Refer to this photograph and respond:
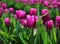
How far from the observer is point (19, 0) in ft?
18.9

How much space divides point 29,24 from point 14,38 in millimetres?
296

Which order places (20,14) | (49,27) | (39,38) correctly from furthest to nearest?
1. (20,14)
2. (49,27)
3. (39,38)

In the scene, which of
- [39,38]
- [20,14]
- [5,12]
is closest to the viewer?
[39,38]

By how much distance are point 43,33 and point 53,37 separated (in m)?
0.20

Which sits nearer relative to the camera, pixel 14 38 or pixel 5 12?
pixel 14 38

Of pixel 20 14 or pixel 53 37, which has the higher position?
pixel 20 14

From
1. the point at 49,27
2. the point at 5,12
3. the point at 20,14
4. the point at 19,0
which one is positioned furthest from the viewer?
the point at 19,0

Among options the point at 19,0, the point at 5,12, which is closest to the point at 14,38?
the point at 5,12

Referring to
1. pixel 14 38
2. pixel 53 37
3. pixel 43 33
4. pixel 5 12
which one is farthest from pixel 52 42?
pixel 5 12

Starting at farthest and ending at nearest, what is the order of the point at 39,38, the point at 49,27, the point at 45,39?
the point at 49,27 < the point at 39,38 < the point at 45,39

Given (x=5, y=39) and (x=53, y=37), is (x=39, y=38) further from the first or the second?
(x=5, y=39)

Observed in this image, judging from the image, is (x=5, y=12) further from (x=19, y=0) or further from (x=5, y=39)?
(x=19, y=0)

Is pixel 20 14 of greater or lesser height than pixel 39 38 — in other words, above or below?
above

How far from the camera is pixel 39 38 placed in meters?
1.94
